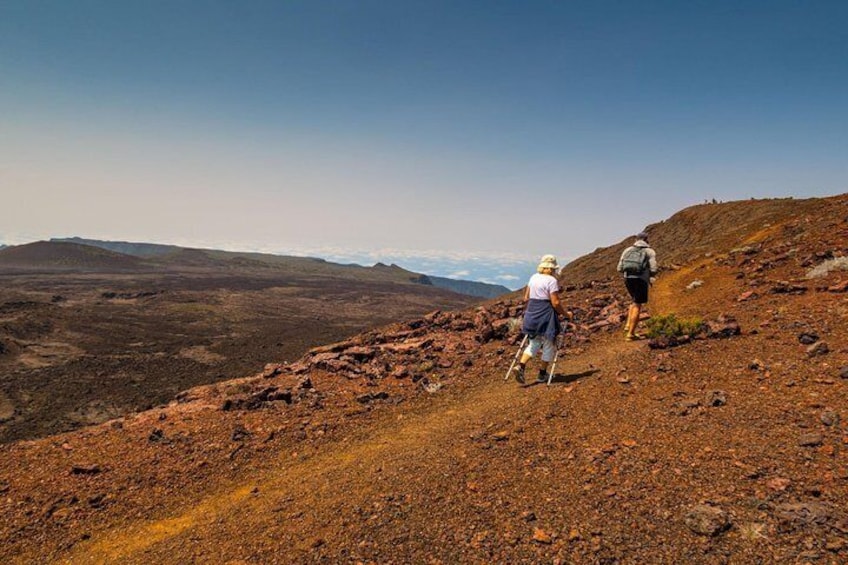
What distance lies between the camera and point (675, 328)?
31.6 feet

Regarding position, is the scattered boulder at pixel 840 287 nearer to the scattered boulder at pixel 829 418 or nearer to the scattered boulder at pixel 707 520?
the scattered boulder at pixel 829 418

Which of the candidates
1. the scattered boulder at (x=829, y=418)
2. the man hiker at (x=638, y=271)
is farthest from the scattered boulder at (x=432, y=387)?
the scattered boulder at (x=829, y=418)

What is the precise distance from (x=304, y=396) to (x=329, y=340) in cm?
3644

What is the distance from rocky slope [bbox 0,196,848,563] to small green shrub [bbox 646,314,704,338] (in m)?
0.24

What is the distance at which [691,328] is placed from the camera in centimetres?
952

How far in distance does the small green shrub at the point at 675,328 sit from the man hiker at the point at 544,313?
102 inches

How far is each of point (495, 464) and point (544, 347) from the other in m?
3.62

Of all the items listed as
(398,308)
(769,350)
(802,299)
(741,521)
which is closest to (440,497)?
(741,521)

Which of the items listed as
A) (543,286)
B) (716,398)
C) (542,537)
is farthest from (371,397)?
(716,398)

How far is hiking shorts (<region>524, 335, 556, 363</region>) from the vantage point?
8859mm

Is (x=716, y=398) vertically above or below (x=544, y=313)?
below

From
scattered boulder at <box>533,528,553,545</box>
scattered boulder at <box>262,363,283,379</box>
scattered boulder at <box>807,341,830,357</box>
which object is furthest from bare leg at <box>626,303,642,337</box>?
scattered boulder at <box>262,363,283,379</box>

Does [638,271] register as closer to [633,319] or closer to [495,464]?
[633,319]

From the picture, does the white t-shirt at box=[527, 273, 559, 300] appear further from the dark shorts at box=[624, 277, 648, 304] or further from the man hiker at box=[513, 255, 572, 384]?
the dark shorts at box=[624, 277, 648, 304]
